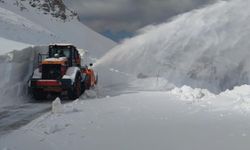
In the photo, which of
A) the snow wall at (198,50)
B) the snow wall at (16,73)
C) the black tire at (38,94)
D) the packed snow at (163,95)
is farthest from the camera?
the snow wall at (198,50)

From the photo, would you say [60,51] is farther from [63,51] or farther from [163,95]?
[163,95]

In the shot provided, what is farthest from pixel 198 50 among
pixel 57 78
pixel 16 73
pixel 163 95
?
pixel 16 73

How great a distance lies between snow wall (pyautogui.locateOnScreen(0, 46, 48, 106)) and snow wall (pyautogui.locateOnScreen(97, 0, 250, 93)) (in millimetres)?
3362

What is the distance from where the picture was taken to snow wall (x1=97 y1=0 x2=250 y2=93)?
16875 millimetres

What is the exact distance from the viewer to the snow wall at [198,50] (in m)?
16.9

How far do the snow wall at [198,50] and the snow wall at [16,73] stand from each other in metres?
3.36

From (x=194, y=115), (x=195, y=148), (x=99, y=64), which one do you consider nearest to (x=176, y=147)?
(x=195, y=148)

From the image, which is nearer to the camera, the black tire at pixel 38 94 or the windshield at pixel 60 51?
the black tire at pixel 38 94

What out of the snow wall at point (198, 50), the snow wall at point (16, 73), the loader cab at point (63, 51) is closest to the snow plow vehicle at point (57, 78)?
the loader cab at point (63, 51)

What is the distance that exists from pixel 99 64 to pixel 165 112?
10966 mm

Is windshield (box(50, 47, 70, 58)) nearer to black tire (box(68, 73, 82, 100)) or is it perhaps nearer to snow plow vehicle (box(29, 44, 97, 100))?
snow plow vehicle (box(29, 44, 97, 100))

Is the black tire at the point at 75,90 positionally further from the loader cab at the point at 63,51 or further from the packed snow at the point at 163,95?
the loader cab at the point at 63,51

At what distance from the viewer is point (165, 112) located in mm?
10609

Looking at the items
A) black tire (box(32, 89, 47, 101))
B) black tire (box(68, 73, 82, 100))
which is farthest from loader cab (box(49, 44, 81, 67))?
black tire (box(32, 89, 47, 101))
